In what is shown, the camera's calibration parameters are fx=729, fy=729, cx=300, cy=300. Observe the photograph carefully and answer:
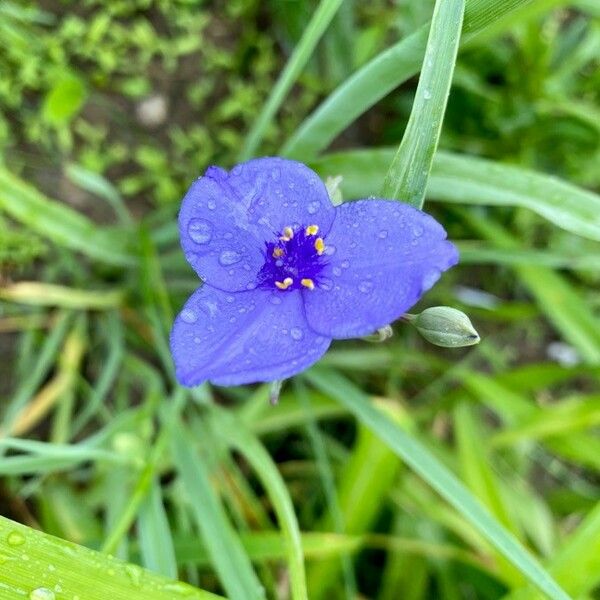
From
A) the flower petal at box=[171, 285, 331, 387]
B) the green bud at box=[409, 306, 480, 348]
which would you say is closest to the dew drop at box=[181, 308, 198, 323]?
the flower petal at box=[171, 285, 331, 387]

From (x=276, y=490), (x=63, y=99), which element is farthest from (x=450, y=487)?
(x=63, y=99)

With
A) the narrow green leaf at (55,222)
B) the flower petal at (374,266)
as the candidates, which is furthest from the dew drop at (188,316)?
the narrow green leaf at (55,222)

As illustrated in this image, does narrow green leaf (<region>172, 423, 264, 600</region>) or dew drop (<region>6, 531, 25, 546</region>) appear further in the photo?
narrow green leaf (<region>172, 423, 264, 600</region>)

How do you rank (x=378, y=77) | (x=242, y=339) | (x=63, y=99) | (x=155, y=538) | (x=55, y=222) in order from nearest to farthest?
1. (x=242, y=339)
2. (x=378, y=77)
3. (x=155, y=538)
4. (x=55, y=222)
5. (x=63, y=99)


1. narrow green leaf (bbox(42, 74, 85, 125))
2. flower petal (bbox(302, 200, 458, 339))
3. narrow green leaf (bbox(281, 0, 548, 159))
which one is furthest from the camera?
narrow green leaf (bbox(42, 74, 85, 125))

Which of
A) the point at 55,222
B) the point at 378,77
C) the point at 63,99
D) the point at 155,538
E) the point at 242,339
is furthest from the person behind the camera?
the point at 63,99

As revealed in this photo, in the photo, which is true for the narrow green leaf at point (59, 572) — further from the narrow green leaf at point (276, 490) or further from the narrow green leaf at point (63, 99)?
the narrow green leaf at point (63, 99)

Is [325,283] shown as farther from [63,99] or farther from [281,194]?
[63,99]

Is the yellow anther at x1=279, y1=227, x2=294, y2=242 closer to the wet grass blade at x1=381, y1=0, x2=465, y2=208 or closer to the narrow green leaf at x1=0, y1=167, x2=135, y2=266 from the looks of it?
the wet grass blade at x1=381, y1=0, x2=465, y2=208
